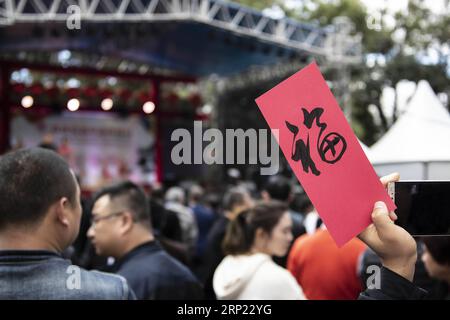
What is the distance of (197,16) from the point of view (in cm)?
956

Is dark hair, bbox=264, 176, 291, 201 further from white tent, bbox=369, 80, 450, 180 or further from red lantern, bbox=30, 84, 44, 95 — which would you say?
red lantern, bbox=30, 84, 44, 95

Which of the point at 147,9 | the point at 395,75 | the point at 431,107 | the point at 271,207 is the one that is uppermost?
the point at 147,9

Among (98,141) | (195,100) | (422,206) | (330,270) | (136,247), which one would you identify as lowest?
(330,270)

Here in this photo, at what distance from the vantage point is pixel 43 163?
5.15 feet

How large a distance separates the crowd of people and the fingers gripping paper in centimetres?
5

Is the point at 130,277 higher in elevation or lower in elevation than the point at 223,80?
lower

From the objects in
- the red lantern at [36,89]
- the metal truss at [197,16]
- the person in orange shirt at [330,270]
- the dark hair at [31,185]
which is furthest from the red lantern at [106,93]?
the dark hair at [31,185]

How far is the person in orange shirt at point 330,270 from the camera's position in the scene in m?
3.36

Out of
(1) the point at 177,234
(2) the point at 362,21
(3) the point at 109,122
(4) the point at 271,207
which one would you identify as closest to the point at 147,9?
(3) the point at 109,122

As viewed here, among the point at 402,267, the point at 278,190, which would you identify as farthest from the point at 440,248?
the point at 278,190

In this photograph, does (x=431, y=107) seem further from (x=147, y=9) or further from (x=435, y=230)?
(x=147, y=9)

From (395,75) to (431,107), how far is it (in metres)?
6.43

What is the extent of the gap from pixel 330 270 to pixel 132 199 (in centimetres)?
120

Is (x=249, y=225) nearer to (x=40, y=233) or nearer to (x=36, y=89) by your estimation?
(x=40, y=233)
